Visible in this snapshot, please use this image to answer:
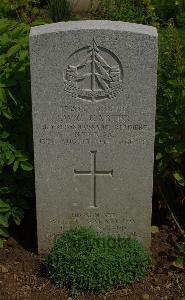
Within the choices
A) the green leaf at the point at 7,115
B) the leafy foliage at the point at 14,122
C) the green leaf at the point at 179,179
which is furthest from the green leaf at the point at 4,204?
the green leaf at the point at 179,179

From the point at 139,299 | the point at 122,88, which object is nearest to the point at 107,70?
the point at 122,88

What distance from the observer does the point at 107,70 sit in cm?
412

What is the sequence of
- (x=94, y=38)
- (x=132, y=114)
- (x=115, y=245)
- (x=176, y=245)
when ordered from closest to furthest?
(x=94, y=38), (x=132, y=114), (x=115, y=245), (x=176, y=245)

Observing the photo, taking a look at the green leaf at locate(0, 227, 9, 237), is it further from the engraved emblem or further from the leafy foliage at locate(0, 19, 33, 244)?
the engraved emblem

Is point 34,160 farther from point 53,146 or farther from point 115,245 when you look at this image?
point 115,245

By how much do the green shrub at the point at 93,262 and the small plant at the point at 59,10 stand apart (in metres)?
4.13

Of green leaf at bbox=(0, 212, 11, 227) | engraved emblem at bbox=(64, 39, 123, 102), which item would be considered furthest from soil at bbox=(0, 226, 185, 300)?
engraved emblem at bbox=(64, 39, 123, 102)

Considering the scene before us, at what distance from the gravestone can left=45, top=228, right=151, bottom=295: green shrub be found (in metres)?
0.19

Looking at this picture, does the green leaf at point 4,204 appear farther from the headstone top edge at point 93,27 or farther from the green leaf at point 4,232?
the headstone top edge at point 93,27

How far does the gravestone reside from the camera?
404 centimetres

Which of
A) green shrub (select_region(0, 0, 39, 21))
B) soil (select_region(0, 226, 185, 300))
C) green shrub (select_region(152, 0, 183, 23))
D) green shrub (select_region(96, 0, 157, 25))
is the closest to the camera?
soil (select_region(0, 226, 185, 300))

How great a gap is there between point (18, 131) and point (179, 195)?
1354mm

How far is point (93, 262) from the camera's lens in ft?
14.2

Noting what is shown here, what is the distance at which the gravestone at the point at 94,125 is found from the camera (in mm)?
4043
